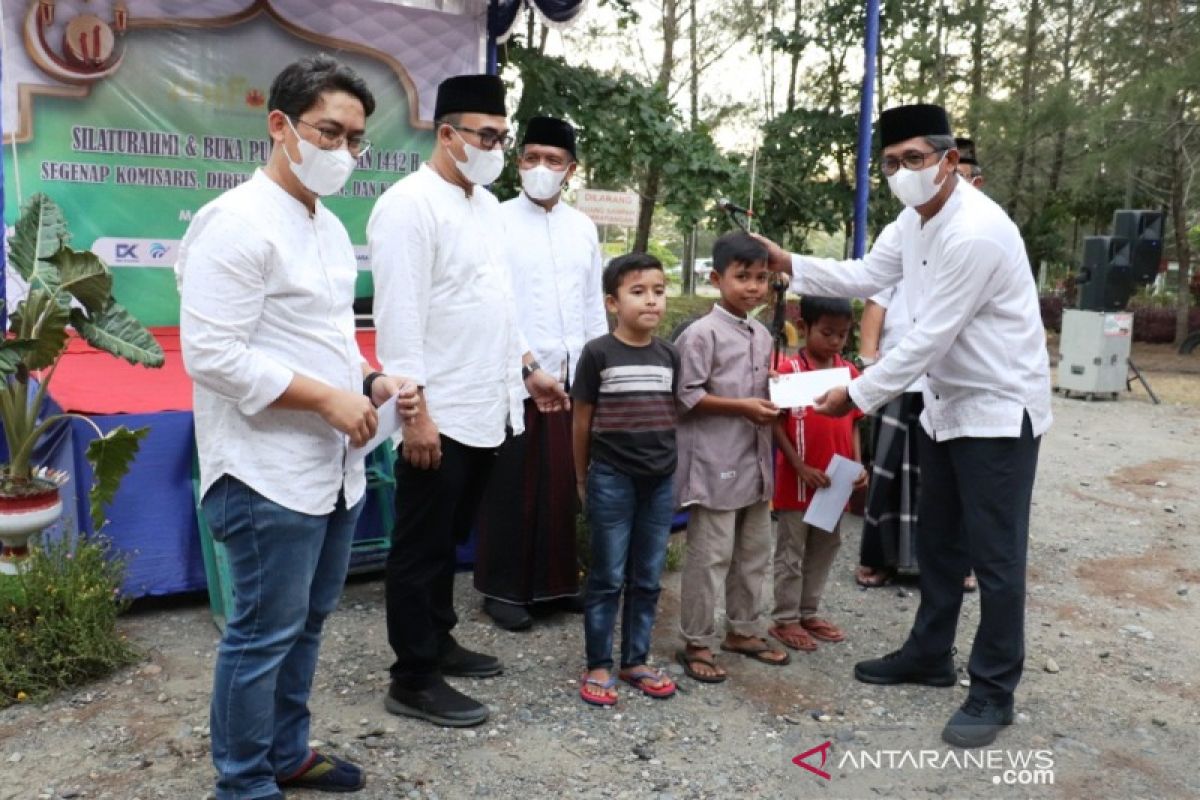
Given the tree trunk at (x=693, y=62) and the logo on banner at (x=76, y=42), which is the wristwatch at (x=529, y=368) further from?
the tree trunk at (x=693, y=62)

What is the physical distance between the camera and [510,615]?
397 cm

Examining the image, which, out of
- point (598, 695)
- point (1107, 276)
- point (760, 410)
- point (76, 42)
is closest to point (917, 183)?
point (760, 410)

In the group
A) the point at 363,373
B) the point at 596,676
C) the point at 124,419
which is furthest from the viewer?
the point at 124,419

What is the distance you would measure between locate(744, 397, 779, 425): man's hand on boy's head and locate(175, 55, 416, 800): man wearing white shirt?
1437 mm

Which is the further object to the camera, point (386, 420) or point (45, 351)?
point (45, 351)

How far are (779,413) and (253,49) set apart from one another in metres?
3.80

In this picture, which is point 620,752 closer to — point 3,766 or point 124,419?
point 3,766

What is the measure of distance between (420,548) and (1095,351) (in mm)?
10261

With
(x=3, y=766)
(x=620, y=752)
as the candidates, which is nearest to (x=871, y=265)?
(x=620, y=752)

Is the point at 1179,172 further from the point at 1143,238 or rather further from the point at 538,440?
the point at 538,440

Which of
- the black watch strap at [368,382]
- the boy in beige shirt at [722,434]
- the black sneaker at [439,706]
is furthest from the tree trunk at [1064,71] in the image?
the black watch strap at [368,382]

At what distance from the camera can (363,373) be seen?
2586mm

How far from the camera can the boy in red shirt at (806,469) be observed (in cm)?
370

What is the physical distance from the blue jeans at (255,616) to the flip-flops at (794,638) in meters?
2.03
